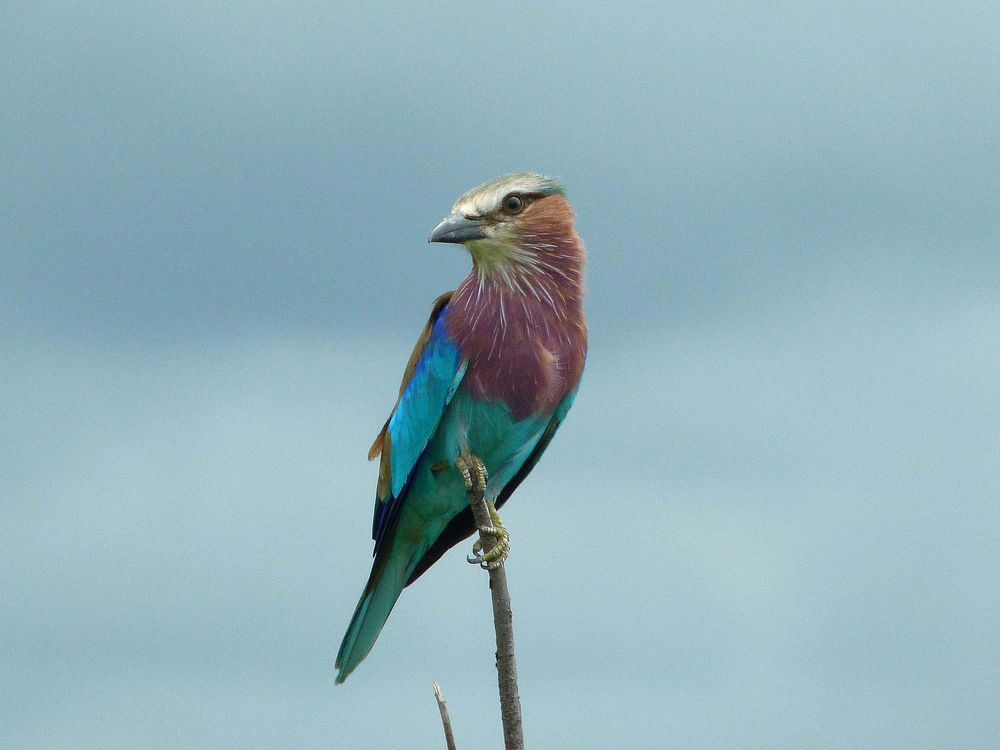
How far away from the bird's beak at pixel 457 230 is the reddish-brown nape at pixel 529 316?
0.20 m

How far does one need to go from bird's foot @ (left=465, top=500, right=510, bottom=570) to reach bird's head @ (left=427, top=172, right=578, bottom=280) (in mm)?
1560

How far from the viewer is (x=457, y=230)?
7.20m

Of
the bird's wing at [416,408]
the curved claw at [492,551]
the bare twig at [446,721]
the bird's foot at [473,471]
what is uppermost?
the bird's wing at [416,408]

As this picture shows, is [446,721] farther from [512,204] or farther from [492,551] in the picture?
[512,204]

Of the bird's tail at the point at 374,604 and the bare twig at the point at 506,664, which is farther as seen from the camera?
the bird's tail at the point at 374,604

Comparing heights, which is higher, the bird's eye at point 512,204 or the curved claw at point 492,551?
the bird's eye at point 512,204

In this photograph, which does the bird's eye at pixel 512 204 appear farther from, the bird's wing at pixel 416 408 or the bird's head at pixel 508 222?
the bird's wing at pixel 416 408

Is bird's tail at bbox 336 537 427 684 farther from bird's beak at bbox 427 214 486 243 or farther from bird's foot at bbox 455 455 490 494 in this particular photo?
bird's beak at bbox 427 214 486 243

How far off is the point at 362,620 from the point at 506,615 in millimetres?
1929

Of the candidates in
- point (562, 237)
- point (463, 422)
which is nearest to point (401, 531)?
point (463, 422)

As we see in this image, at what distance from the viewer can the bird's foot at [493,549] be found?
6.96 metres

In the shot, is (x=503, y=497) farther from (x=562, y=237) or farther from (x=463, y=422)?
(x=562, y=237)

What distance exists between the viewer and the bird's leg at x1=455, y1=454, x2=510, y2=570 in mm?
6973

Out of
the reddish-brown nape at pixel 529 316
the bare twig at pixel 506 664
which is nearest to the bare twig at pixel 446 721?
the bare twig at pixel 506 664
